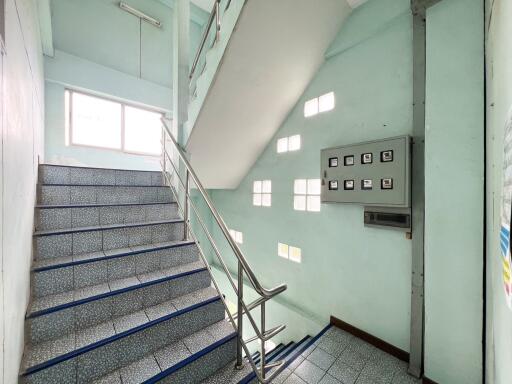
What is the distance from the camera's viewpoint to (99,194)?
2145 millimetres

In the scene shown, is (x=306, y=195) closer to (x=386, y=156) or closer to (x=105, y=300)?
(x=386, y=156)

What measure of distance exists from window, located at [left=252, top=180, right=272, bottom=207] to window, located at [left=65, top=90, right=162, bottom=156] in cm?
243

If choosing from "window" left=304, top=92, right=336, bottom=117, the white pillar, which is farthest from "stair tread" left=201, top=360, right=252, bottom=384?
"window" left=304, top=92, right=336, bottom=117

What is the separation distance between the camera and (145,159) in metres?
4.26

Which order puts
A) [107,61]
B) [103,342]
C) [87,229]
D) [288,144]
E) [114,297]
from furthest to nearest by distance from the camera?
[107,61], [288,144], [87,229], [114,297], [103,342]

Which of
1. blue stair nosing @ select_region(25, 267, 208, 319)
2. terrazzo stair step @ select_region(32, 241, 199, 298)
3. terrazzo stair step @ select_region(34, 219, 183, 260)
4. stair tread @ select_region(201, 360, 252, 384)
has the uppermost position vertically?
terrazzo stair step @ select_region(34, 219, 183, 260)

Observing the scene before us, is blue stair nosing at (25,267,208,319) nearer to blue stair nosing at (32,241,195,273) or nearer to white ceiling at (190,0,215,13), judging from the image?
blue stair nosing at (32,241,195,273)

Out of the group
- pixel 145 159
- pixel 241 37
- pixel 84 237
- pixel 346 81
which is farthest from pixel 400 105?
pixel 145 159

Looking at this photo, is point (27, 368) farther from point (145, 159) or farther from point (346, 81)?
point (145, 159)

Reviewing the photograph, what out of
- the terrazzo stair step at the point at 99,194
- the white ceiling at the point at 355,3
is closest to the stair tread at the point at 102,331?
the terrazzo stair step at the point at 99,194

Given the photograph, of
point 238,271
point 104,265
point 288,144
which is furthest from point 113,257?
point 288,144

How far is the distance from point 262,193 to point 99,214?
6.46ft

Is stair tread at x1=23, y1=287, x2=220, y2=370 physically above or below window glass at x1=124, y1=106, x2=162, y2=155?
below

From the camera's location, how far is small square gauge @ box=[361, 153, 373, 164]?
1.94m
